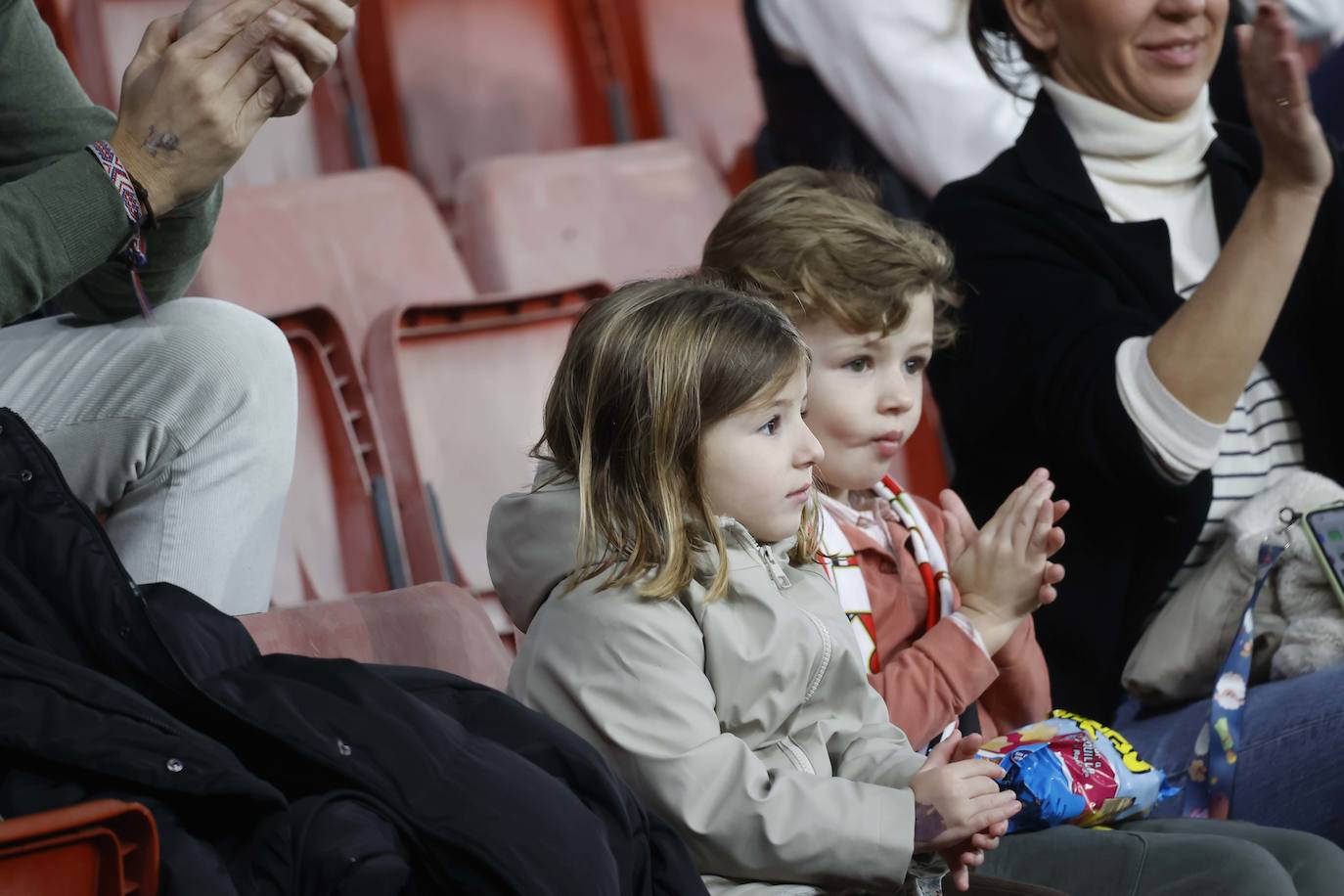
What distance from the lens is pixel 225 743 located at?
1.01m

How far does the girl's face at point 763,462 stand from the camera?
1.33 m

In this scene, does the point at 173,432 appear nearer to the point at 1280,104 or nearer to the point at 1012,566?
the point at 1012,566

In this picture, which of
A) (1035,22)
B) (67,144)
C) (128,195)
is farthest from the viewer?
(1035,22)

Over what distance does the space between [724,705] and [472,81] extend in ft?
7.39

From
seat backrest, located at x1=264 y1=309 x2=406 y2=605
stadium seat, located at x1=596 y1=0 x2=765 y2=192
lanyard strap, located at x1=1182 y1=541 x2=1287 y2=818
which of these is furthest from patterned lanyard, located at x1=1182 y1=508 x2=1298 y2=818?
stadium seat, located at x1=596 y1=0 x2=765 y2=192

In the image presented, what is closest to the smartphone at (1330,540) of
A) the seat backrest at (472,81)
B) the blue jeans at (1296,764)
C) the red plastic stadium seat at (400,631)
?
the blue jeans at (1296,764)

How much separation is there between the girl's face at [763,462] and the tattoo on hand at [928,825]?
241mm

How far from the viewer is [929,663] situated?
60.4 inches

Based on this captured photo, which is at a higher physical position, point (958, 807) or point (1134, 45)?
point (1134, 45)

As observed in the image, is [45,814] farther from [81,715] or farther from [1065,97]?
[1065,97]

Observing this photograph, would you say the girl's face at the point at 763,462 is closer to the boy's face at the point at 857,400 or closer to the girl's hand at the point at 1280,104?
the boy's face at the point at 857,400

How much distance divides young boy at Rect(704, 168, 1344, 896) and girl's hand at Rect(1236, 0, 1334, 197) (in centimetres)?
35

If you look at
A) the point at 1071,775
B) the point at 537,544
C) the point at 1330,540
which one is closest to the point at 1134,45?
the point at 1330,540

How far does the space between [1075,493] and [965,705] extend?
17.3 inches
